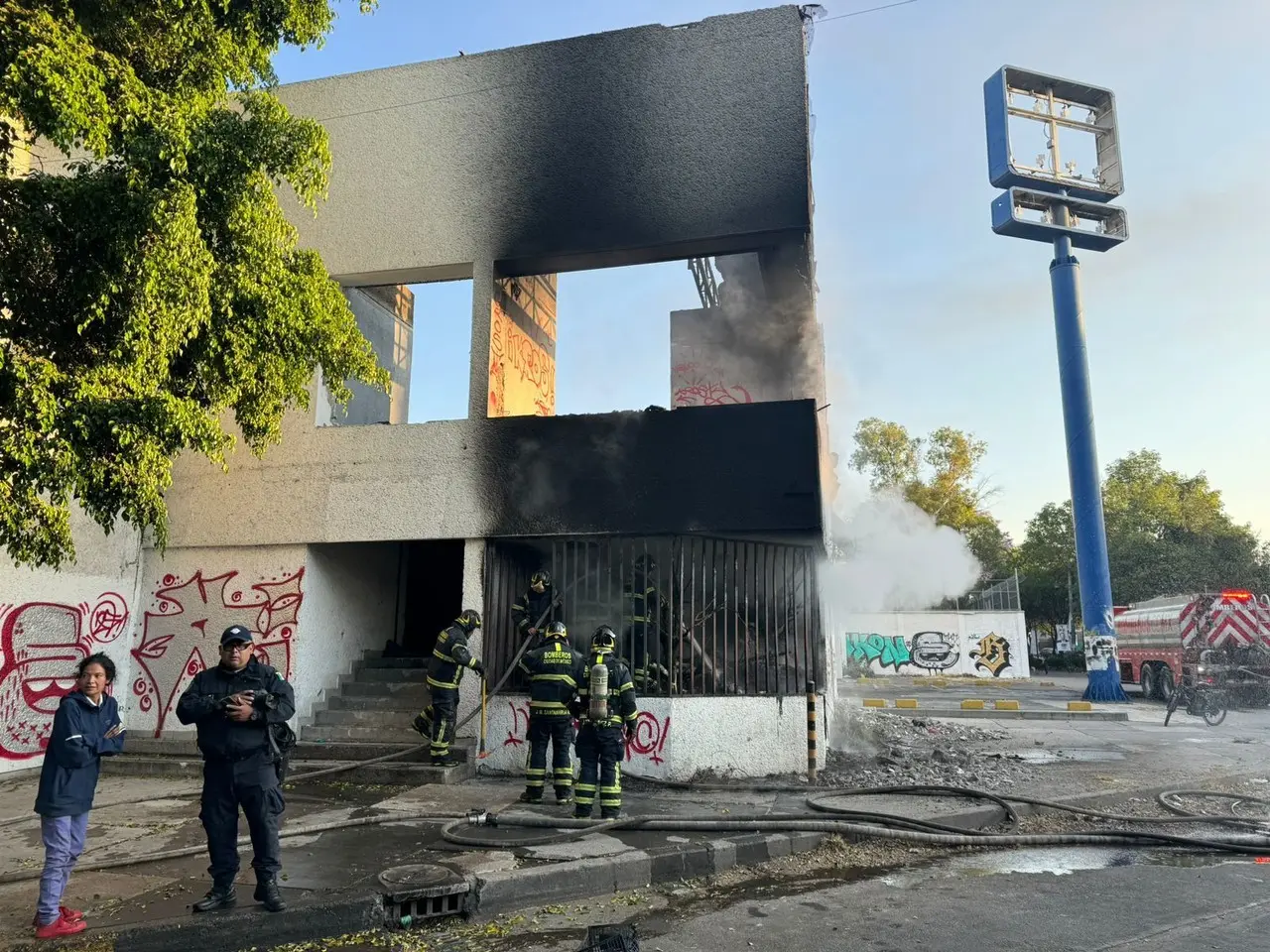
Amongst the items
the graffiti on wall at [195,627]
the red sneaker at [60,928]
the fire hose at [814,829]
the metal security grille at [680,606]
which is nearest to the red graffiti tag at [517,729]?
the metal security grille at [680,606]

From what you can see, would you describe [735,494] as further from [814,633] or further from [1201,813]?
[1201,813]

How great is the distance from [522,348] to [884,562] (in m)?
10.9

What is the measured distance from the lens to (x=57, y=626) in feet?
31.5

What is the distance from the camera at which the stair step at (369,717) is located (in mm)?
9983

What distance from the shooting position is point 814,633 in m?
10.2

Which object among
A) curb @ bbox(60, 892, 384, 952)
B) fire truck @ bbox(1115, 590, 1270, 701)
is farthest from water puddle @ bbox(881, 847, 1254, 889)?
fire truck @ bbox(1115, 590, 1270, 701)

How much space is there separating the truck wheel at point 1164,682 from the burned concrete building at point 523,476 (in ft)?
49.7

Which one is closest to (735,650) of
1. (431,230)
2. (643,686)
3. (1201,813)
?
(643,686)

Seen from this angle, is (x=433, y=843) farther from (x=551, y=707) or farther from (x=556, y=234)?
(x=556, y=234)

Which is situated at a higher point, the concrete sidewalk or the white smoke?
the white smoke

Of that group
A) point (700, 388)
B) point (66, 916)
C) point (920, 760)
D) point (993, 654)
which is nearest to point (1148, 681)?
point (993, 654)

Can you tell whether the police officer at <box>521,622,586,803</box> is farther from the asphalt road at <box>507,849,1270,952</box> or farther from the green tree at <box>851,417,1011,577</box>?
the green tree at <box>851,417,1011,577</box>

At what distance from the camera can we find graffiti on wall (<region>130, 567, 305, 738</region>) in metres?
10.0

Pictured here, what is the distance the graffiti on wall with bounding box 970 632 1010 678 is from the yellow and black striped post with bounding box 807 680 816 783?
28.1m
